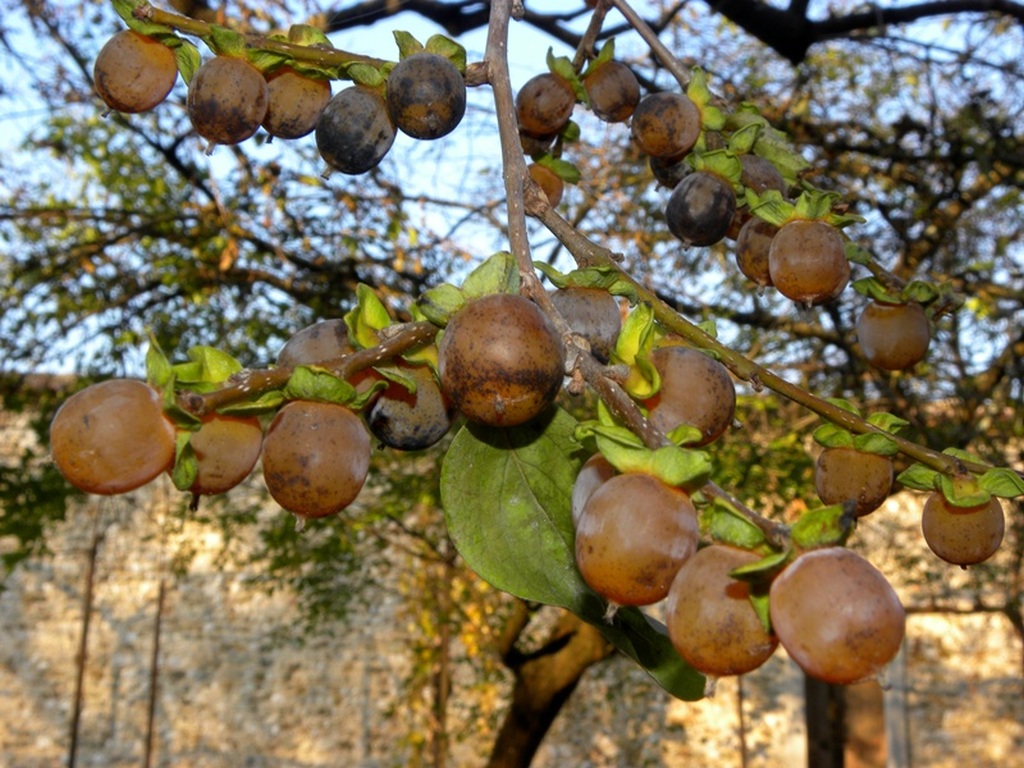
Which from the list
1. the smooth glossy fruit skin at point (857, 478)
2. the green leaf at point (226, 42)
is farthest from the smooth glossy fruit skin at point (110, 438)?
the smooth glossy fruit skin at point (857, 478)

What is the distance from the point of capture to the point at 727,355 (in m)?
0.73

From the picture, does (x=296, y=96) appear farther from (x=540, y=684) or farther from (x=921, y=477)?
(x=540, y=684)

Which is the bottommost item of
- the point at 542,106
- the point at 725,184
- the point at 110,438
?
the point at 110,438

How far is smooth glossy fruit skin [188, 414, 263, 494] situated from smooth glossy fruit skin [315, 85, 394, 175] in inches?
11.5

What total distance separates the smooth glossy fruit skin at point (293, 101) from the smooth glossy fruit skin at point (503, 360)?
388 millimetres

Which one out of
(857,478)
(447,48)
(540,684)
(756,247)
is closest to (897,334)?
(756,247)

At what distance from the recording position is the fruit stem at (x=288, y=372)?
2.02ft

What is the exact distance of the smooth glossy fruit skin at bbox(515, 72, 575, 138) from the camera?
1.11 meters

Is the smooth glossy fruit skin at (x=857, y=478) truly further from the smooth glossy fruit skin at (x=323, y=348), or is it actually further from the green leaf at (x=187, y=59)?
the green leaf at (x=187, y=59)

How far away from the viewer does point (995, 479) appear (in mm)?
768

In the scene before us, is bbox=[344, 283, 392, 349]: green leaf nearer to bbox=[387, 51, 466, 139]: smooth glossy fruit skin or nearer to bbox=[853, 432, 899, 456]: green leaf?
bbox=[387, 51, 466, 139]: smooth glossy fruit skin

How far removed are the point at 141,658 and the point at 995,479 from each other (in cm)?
722

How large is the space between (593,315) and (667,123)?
0.36 metres

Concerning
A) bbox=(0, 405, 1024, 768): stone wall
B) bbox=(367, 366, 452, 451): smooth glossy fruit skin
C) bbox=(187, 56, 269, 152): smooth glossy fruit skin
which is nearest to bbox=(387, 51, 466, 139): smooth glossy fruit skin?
bbox=(187, 56, 269, 152): smooth glossy fruit skin
